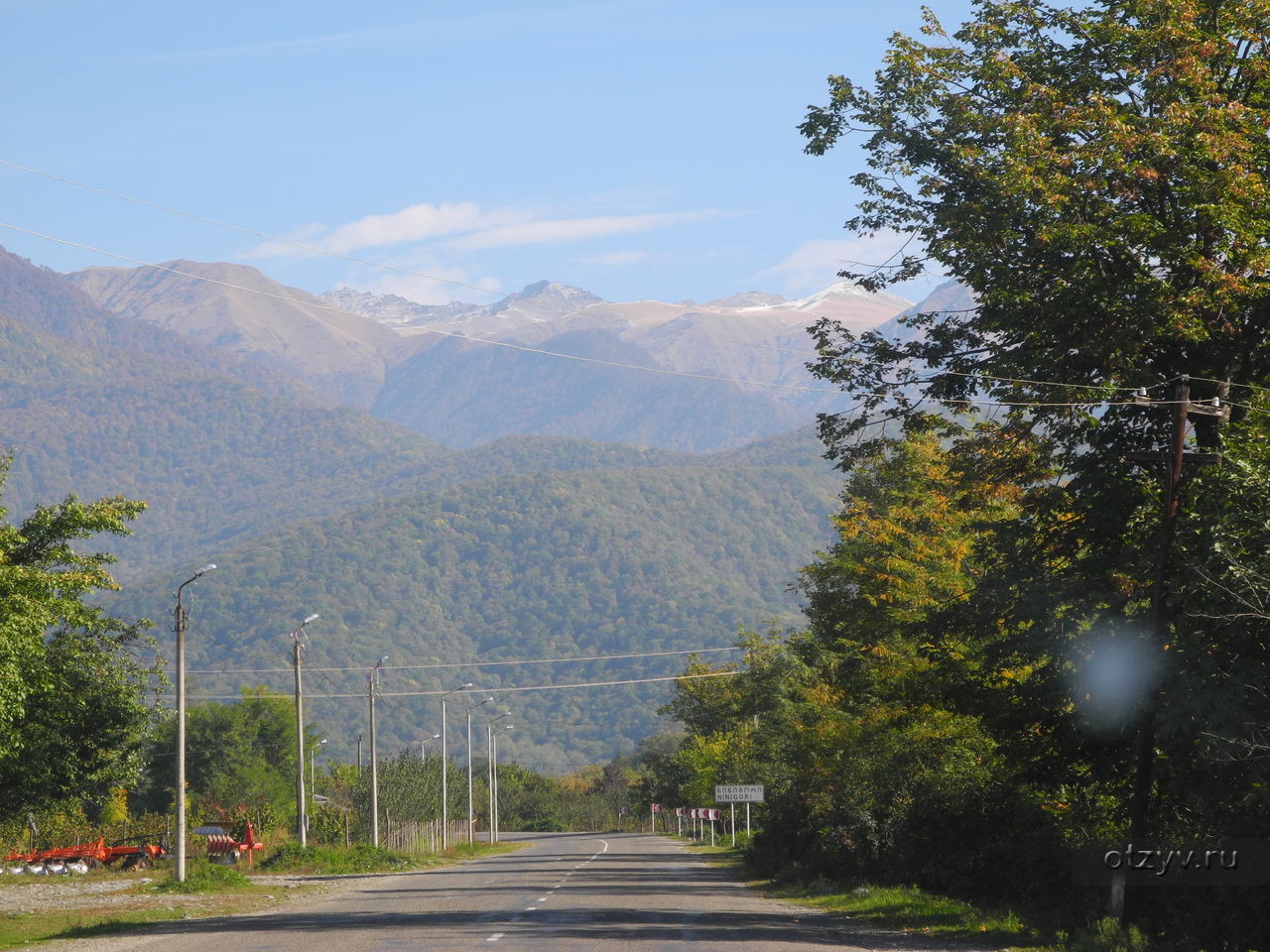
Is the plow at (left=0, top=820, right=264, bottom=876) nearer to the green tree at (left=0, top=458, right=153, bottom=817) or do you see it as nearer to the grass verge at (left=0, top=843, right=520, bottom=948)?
the grass verge at (left=0, top=843, right=520, bottom=948)

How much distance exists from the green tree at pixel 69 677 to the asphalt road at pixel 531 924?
231 inches

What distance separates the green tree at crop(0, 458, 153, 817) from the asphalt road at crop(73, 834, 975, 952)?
19.2 ft

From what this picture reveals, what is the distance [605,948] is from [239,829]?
55.0 metres

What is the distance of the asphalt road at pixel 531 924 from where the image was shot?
20.8m

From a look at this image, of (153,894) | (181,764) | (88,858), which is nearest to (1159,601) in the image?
(153,894)

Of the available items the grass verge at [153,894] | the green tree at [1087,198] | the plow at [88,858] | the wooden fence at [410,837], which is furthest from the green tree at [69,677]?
the wooden fence at [410,837]

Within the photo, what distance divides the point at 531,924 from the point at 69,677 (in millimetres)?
14506

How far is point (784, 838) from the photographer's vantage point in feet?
149

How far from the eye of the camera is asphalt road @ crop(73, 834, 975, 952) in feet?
68.1

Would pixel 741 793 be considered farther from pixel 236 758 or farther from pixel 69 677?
pixel 236 758

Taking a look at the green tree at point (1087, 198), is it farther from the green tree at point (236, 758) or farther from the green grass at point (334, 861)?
the green tree at point (236, 758)

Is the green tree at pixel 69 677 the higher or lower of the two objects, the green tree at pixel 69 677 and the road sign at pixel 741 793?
the higher

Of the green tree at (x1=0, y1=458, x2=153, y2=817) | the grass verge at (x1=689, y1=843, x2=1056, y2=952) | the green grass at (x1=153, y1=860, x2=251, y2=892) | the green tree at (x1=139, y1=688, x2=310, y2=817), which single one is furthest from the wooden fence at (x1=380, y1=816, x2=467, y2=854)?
the grass verge at (x1=689, y1=843, x2=1056, y2=952)

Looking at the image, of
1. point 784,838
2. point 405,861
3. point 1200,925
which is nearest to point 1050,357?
point 1200,925
